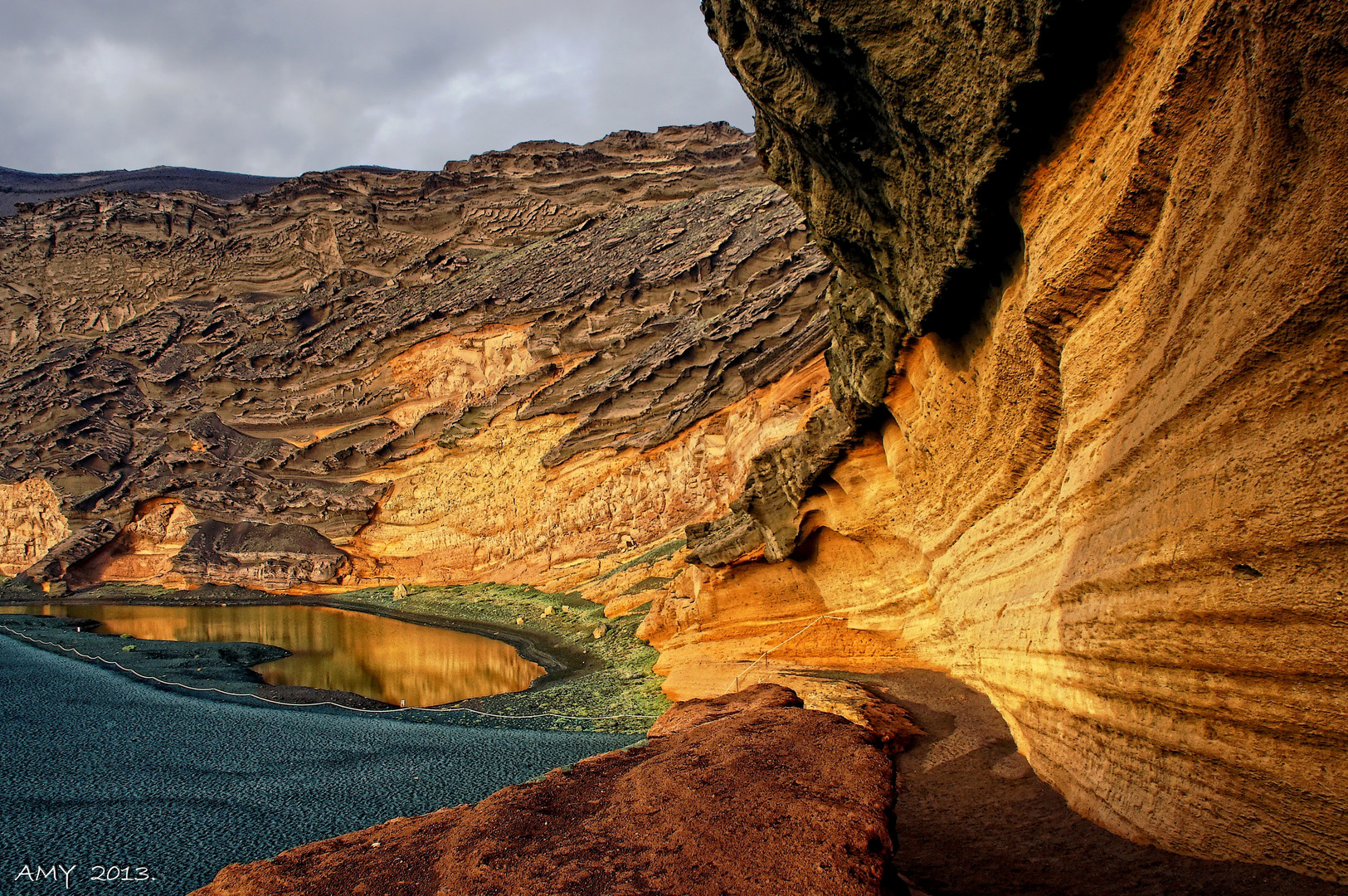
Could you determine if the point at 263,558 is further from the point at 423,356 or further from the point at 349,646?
the point at 349,646

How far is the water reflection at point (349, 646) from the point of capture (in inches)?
540

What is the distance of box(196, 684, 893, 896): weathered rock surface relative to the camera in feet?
8.30

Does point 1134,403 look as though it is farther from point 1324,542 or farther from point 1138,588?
point 1324,542

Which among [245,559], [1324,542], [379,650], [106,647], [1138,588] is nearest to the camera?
[1324,542]

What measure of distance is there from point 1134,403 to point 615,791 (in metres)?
3.23

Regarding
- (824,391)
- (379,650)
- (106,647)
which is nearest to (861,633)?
(824,391)

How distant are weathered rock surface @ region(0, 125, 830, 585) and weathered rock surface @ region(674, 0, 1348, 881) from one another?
12771 millimetres

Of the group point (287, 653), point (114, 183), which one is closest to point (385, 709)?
point (287, 653)

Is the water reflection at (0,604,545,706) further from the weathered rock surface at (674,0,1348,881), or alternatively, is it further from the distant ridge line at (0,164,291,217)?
the distant ridge line at (0,164,291,217)

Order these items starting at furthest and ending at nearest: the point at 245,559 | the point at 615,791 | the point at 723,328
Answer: the point at 245,559 → the point at 723,328 → the point at 615,791

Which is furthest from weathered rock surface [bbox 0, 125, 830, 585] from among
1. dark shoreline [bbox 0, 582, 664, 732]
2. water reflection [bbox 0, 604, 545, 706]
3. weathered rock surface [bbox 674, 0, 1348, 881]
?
weathered rock surface [bbox 674, 0, 1348, 881]

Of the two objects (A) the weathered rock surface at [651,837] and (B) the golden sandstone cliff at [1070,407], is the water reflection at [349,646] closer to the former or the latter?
(B) the golden sandstone cliff at [1070,407]

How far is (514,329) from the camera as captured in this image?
2791cm

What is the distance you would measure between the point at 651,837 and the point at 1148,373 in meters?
3.06
